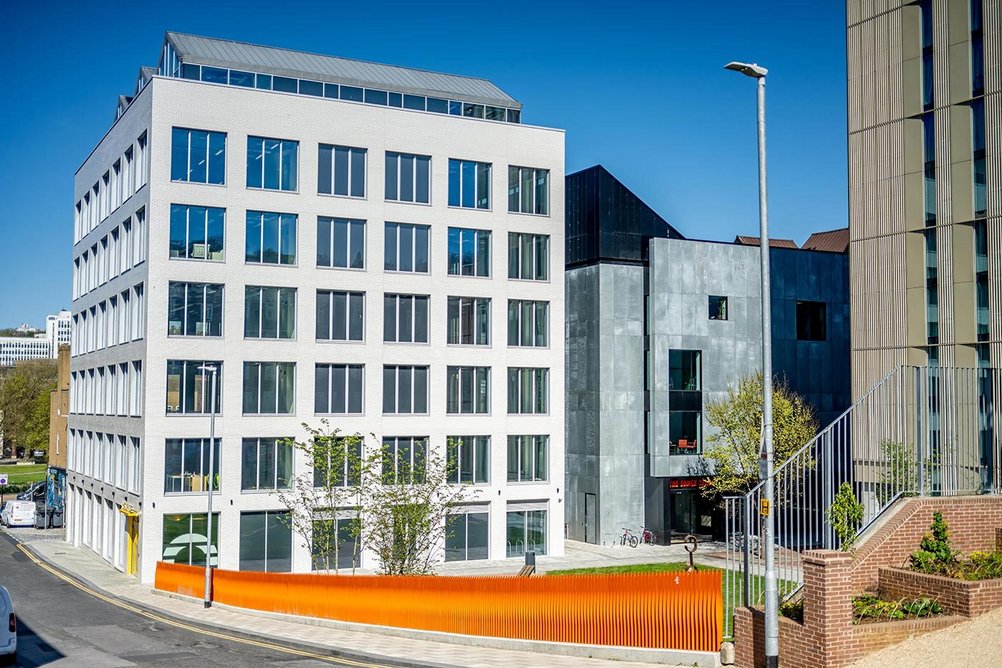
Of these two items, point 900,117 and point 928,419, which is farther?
point 900,117

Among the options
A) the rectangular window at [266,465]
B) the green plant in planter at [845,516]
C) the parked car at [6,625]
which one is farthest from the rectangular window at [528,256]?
the parked car at [6,625]

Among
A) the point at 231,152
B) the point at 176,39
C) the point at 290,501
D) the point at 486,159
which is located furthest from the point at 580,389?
the point at 176,39

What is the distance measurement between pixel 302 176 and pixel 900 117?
2463 cm

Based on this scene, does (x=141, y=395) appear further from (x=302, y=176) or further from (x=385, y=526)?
(x=385, y=526)

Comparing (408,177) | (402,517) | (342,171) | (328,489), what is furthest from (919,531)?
(342,171)

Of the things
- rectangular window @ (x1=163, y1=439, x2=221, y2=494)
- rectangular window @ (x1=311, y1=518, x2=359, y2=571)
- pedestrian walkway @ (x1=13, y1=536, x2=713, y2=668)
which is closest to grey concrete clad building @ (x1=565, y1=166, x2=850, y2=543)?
rectangular window @ (x1=311, y1=518, x2=359, y2=571)

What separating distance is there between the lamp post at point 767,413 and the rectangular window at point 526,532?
100 ft

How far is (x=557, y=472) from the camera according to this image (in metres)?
49.6

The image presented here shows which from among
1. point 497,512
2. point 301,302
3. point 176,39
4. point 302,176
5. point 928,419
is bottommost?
point 497,512

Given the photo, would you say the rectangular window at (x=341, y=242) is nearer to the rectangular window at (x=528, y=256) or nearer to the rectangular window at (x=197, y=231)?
the rectangular window at (x=197, y=231)

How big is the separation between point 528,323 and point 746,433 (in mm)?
11703

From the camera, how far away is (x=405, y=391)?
46.9 m

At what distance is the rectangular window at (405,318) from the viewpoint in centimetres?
4675

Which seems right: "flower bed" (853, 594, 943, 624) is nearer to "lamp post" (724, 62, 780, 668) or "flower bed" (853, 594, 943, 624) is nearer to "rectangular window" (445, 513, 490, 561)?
"lamp post" (724, 62, 780, 668)
